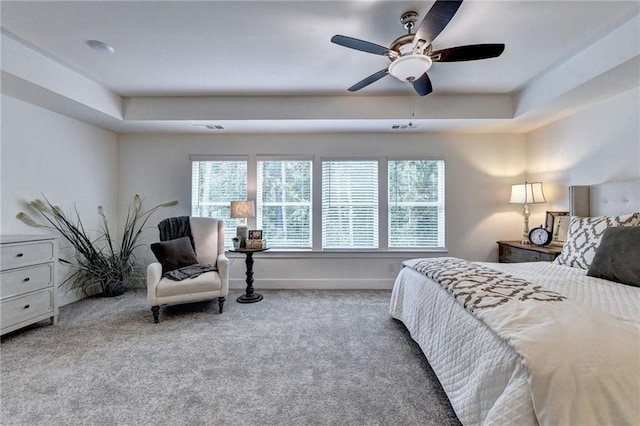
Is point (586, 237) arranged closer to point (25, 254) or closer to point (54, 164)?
point (25, 254)

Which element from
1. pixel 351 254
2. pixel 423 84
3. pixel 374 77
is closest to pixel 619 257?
pixel 423 84

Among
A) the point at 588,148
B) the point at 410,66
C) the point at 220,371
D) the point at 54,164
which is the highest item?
the point at 410,66

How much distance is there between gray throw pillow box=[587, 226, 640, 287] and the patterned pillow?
0.73 ft

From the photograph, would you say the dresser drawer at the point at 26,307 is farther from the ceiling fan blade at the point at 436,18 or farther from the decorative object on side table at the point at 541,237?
the decorative object on side table at the point at 541,237

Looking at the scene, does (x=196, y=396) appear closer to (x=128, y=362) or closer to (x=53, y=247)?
(x=128, y=362)

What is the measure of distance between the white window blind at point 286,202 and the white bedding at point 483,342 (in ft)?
6.85

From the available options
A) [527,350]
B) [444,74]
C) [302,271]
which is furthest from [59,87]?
[527,350]

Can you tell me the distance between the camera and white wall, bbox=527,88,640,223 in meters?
2.60

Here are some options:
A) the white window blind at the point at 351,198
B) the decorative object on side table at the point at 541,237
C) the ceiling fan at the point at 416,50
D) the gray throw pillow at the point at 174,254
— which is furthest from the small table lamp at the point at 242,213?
the decorative object on side table at the point at 541,237

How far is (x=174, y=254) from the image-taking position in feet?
10.4

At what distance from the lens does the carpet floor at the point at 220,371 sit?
1.59m

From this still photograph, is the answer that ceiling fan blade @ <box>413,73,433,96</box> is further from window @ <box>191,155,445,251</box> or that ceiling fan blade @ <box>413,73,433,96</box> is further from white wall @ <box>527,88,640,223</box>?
Answer: white wall @ <box>527,88,640,223</box>

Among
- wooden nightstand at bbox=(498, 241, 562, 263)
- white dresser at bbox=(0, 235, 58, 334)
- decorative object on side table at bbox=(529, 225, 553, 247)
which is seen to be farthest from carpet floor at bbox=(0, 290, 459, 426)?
decorative object on side table at bbox=(529, 225, 553, 247)

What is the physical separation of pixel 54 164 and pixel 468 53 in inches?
178
